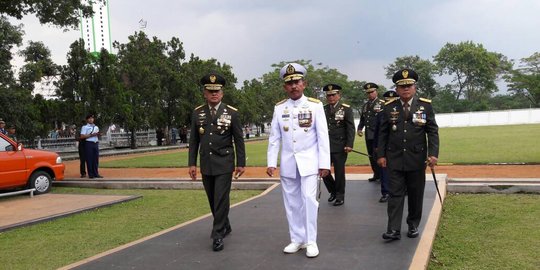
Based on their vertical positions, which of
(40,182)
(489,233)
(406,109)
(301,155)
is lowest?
(489,233)

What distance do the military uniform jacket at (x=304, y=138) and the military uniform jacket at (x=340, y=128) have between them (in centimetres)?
262

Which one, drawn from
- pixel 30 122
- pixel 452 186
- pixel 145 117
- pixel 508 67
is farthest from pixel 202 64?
pixel 508 67

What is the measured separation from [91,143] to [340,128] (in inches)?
295

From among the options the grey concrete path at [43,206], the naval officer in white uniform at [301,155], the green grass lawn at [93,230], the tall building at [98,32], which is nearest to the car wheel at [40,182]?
the grey concrete path at [43,206]

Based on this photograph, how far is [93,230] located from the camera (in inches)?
256

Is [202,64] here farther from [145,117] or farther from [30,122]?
[30,122]

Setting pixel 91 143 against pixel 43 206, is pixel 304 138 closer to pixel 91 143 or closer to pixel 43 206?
pixel 43 206

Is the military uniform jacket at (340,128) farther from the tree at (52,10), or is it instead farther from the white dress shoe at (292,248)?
the tree at (52,10)

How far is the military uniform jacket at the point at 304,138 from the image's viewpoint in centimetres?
457

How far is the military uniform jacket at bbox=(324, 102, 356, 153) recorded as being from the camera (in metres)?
7.20

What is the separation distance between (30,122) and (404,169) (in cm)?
1906

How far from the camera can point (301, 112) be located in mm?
4602

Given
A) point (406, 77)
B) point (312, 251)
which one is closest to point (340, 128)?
point (406, 77)

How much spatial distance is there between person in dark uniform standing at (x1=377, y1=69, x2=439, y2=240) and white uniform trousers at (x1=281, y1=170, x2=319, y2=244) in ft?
3.10
